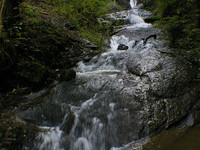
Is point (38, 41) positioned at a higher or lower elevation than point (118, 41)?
higher

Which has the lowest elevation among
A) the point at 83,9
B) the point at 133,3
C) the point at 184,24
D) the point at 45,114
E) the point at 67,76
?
the point at 45,114

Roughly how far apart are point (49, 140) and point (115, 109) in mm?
1622

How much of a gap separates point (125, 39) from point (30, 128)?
834 centimetres

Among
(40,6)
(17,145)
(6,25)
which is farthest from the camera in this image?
(40,6)

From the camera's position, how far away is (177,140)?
2311mm

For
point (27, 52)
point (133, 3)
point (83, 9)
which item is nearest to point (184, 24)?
point (83, 9)

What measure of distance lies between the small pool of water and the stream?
0.14m

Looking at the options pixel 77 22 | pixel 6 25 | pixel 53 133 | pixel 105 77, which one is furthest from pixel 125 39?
pixel 53 133

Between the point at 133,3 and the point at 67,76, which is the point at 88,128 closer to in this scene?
the point at 67,76

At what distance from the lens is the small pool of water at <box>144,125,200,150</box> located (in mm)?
2172

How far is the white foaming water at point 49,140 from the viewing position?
8.24 feet

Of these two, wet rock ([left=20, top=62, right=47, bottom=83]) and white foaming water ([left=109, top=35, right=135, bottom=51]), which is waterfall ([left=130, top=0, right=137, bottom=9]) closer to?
white foaming water ([left=109, top=35, right=135, bottom=51])

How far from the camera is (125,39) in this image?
9.22m

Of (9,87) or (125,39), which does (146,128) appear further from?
(125,39)
